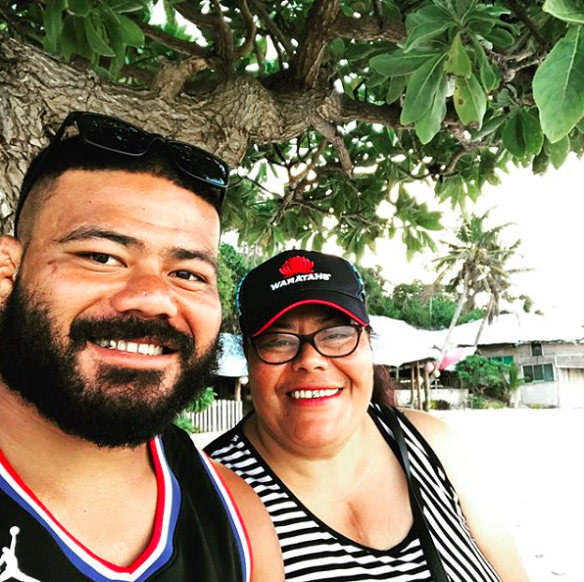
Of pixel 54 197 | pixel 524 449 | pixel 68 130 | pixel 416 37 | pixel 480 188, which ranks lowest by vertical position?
pixel 524 449

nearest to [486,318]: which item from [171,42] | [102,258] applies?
[171,42]

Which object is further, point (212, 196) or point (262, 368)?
point (262, 368)

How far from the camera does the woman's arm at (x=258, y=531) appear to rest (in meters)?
1.71

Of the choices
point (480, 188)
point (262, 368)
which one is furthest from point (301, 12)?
point (262, 368)

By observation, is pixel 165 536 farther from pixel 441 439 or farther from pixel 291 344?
pixel 441 439

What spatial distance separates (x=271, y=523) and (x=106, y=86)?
1.81 metres

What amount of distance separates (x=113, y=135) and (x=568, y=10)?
132cm

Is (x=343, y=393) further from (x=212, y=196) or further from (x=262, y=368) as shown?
(x=212, y=196)

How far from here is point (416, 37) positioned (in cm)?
193

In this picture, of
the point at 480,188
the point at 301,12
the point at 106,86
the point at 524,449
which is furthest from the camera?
the point at 524,449

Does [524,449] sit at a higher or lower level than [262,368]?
lower

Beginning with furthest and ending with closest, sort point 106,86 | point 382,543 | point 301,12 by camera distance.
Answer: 1. point 301,12
2. point 106,86
3. point 382,543

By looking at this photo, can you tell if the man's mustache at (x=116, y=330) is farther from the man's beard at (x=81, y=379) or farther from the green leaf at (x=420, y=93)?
the green leaf at (x=420, y=93)

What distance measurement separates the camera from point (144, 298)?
58.6 inches
